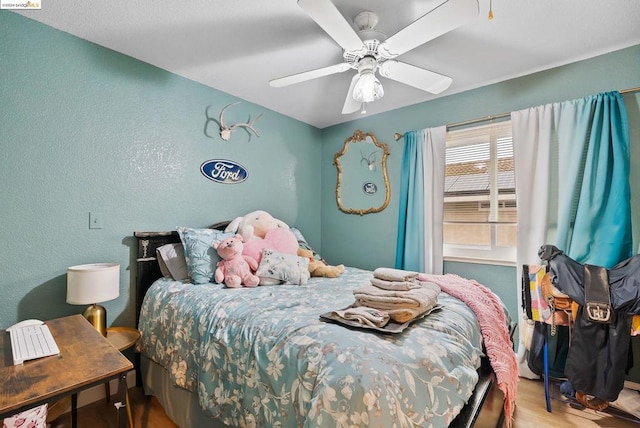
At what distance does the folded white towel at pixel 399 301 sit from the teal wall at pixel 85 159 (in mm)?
1875

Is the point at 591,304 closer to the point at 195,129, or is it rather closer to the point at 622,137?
the point at 622,137

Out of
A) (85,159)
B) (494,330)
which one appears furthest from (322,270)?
(85,159)

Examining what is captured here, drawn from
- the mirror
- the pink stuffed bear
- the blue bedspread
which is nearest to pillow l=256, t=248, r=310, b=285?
the pink stuffed bear

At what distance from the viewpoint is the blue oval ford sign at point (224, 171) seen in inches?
107

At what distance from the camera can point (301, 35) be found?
6.43 ft

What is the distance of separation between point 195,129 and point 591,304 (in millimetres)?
3233

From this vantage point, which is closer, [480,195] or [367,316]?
[367,316]

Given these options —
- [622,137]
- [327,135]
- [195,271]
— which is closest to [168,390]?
[195,271]

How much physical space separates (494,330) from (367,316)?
0.85 meters

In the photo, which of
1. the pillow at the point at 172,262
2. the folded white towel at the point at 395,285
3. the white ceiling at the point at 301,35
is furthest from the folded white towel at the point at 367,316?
the white ceiling at the point at 301,35

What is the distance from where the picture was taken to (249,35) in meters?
1.98

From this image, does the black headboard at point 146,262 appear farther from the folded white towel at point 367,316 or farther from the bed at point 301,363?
the folded white towel at point 367,316

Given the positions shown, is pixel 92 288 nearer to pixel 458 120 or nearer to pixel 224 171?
pixel 224 171

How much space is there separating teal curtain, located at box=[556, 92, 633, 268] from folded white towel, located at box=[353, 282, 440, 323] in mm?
1524
